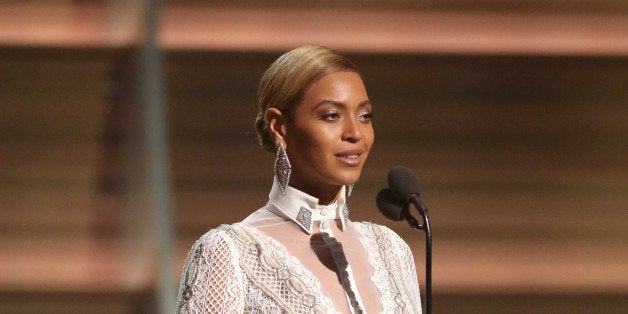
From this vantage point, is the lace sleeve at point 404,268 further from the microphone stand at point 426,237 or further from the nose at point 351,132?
the nose at point 351,132

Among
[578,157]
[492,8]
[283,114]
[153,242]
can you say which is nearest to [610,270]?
[578,157]

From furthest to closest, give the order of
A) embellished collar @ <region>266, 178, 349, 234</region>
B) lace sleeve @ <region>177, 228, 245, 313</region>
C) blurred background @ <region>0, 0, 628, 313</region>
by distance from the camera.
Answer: blurred background @ <region>0, 0, 628, 313</region>, embellished collar @ <region>266, 178, 349, 234</region>, lace sleeve @ <region>177, 228, 245, 313</region>

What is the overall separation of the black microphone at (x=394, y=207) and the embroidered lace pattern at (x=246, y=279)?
135mm

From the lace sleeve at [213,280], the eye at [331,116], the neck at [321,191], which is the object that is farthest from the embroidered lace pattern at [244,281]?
the eye at [331,116]

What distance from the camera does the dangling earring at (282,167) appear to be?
154 cm

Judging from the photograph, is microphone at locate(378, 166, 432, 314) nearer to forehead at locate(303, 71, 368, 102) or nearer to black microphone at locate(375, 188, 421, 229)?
black microphone at locate(375, 188, 421, 229)

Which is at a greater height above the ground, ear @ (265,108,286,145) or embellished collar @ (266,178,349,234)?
ear @ (265,108,286,145)

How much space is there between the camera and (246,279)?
4.93ft

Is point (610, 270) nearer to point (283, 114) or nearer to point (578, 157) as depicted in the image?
point (578, 157)

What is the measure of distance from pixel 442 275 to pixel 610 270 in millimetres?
455

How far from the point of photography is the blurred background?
241 centimetres

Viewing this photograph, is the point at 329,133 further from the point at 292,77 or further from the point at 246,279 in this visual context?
the point at 246,279

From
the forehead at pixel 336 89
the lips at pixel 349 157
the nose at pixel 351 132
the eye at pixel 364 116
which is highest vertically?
the forehead at pixel 336 89

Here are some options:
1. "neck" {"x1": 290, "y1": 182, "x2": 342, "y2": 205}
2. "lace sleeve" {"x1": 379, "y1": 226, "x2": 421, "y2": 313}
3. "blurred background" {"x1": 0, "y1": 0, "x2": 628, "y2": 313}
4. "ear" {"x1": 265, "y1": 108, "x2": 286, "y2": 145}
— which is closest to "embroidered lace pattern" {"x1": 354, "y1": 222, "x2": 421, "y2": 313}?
"lace sleeve" {"x1": 379, "y1": 226, "x2": 421, "y2": 313}
